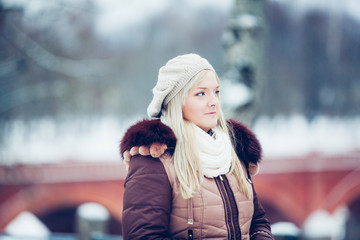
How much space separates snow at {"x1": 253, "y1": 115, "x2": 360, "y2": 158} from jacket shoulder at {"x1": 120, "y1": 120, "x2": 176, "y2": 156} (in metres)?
9.02

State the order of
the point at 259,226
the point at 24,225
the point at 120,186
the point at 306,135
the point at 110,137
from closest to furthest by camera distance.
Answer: the point at 259,226, the point at 24,225, the point at 120,186, the point at 110,137, the point at 306,135

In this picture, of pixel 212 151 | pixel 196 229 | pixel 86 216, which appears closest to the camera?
pixel 196 229

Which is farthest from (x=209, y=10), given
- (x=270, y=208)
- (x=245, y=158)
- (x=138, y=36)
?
(x=245, y=158)

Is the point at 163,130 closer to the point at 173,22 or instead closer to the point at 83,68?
the point at 83,68

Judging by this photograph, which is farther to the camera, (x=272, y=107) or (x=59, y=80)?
(x=272, y=107)

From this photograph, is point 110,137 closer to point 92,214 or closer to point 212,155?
point 92,214

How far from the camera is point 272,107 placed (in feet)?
38.2

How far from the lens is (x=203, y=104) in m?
1.70

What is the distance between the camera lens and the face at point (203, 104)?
1.70 m

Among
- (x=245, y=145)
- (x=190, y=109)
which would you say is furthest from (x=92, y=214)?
(x=190, y=109)

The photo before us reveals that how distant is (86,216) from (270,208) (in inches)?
329

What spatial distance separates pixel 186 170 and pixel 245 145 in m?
0.44

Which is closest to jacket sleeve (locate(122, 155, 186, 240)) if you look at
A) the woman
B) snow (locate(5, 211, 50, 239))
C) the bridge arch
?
the woman

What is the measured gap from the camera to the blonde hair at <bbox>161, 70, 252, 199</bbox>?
1565 mm
